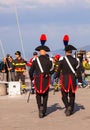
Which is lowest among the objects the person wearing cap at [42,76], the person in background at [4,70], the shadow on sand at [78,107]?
the person in background at [4,70]

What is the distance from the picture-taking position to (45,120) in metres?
11.5

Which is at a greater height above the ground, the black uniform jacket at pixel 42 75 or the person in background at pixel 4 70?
the black uniform jacket at pixel 42 75

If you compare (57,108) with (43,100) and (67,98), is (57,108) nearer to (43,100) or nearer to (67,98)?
(67,98)

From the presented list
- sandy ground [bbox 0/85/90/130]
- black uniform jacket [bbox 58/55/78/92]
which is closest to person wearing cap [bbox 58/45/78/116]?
black uniform jacket [bbox 58/55/78/92]

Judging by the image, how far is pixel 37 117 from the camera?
12.1 m

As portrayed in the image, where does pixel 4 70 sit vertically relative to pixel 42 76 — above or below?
below

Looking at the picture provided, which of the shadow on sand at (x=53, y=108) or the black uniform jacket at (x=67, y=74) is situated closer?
the black uniform jacket at (x=67, y=74)

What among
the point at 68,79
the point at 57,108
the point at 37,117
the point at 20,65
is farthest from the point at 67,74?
the point at 20,65

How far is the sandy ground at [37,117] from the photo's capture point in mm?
10583

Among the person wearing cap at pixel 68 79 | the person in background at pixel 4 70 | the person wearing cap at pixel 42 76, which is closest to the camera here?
the person wearing cap at pixel 42 76

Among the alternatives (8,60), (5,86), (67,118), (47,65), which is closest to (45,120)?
(67,118)

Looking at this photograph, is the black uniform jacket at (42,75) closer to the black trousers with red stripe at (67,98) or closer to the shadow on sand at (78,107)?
the black trousers with red stripe at (67,98)

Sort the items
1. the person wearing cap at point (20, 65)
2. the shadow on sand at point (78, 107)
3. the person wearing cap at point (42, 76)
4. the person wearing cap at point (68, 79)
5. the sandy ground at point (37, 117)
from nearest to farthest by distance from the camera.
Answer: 1. the sandy ground at point (37, 117)
2. the person wearing cap at point (42, 76)
3. the person wearing cap at point (68, 79)
4. the shadow on sand at point (78, 107)
5. the person wearing cap at point (20, 65)

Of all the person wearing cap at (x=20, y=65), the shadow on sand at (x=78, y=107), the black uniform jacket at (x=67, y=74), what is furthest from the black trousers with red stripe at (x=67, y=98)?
the person wearing cap at (x=20, y=65)
